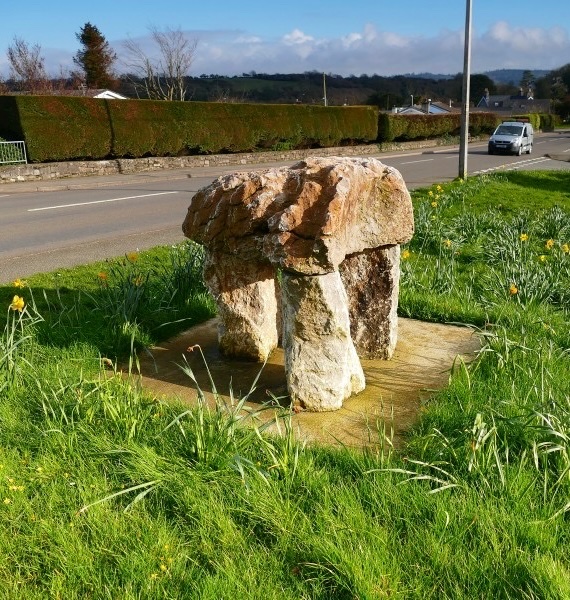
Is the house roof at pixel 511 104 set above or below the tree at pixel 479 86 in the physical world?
below

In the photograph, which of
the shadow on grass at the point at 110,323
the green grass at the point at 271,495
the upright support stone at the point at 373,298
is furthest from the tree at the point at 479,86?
the green grass at the point at 271,495

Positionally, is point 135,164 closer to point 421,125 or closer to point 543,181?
point 543,181

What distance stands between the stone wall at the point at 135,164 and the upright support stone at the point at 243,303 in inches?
574

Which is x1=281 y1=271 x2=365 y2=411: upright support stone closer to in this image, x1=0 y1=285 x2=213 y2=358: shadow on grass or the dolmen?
the dolmen

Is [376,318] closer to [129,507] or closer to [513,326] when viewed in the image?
[513,326]

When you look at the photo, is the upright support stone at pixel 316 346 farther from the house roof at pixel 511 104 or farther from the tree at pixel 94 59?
the house roof at pixel 511 104

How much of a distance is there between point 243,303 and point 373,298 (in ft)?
2.89

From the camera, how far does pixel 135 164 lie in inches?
795

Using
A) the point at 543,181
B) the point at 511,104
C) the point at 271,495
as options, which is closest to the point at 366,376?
the point at 271,495

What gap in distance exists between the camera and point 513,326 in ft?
15.2

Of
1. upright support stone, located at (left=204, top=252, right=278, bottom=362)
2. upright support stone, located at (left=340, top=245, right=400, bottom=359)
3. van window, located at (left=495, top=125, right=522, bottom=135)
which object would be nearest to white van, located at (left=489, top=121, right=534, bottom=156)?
van window, located at (left=495, top=125, right=522, bottom=135)

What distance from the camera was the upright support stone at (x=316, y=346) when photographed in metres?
3.46

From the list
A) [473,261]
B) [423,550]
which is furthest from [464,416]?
[473,261]

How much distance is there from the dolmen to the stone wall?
14.7 meters
